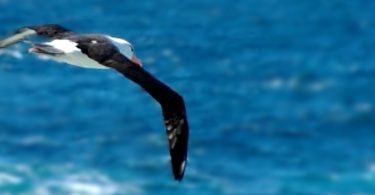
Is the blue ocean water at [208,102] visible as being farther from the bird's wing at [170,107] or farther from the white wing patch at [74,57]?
the bird's wing at [170,107]

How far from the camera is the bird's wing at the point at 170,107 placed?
12.0m

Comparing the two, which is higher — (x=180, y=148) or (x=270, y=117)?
(x=270, y=117)

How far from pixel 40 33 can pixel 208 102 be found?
16375 millimetres

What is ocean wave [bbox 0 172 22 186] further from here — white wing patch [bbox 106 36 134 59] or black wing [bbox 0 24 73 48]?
white wing patch [bbox 106 36 134 59]

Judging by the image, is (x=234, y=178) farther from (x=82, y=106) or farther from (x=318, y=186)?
(x=82, y=106)

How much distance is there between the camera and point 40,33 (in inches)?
563

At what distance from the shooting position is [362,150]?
29.3 m

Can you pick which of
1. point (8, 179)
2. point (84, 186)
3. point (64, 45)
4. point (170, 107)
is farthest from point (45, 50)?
point (84, 186)

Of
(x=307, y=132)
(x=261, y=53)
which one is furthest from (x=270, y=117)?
(x=261, y=53)

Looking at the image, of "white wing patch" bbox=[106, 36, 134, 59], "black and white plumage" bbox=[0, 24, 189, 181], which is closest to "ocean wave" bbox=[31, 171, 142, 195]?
"black and white plumage" bbox=[0, 24, 189, 181]

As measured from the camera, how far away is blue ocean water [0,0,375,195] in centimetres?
2748

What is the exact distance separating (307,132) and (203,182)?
380 cm

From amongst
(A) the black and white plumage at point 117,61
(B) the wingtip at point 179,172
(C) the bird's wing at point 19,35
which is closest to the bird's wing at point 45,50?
(A) the black and white plumage at point 117,61

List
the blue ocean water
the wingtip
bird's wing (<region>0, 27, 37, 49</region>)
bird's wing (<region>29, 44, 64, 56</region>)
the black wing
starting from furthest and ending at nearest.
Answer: the blue ocean water < bird's wing (<region>0, 27, 37, 49</region>) < the black wing < bird's wing (<region>29, 44, 64, 56</region>) < the wingtip
